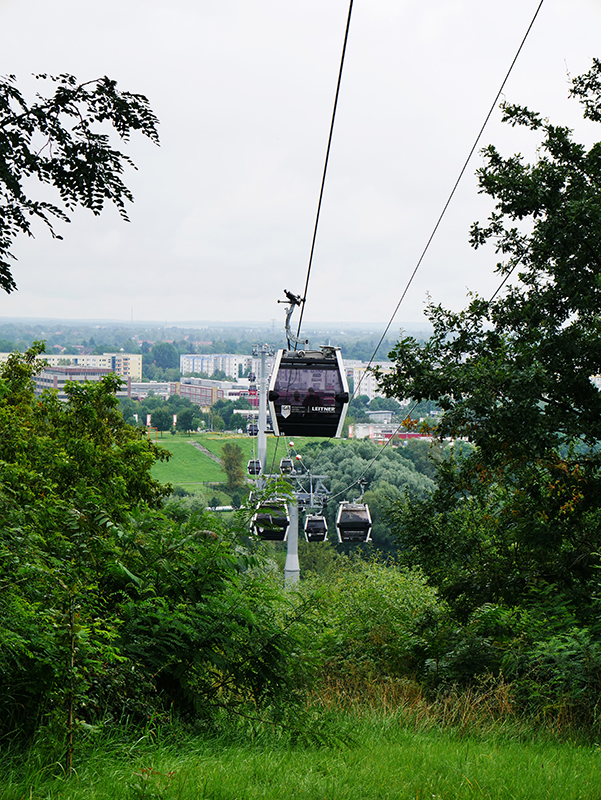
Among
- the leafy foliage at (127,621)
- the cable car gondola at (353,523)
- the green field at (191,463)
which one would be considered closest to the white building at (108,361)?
the green field at (191,463)

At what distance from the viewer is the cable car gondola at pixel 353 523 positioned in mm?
22094

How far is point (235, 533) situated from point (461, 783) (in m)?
2.02

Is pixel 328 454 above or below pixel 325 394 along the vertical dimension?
below

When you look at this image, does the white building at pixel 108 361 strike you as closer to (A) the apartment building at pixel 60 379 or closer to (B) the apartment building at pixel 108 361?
(B) the apartment building at pixel 108 361

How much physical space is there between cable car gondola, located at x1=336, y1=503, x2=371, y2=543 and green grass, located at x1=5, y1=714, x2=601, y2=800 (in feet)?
59.4

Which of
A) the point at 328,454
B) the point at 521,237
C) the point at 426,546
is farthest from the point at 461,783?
the point at 328,454

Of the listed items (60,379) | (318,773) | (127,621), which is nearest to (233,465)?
(60,379)

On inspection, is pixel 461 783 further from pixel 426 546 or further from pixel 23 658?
pixel 426 546

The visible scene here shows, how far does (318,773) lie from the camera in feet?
10.5

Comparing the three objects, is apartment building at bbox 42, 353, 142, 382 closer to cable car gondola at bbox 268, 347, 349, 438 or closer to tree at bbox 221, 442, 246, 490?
tree at bbox 221, 442, 246, 490

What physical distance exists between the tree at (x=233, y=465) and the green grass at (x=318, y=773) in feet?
212

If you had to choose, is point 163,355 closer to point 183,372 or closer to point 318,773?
point 183,372

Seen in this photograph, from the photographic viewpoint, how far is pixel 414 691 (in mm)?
5855

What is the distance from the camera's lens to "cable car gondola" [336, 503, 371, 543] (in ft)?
72.5
